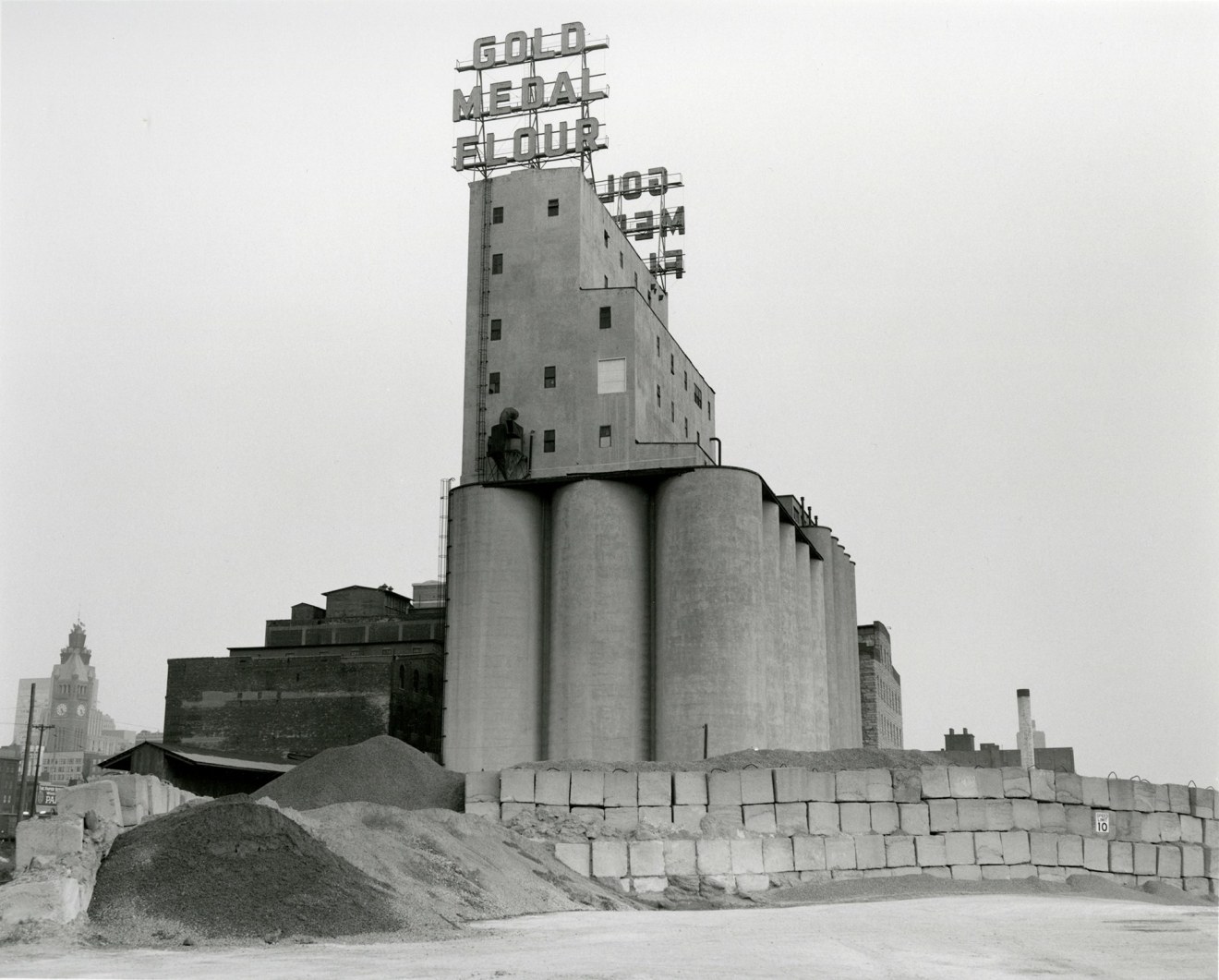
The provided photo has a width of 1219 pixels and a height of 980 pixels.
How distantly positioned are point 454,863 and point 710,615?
91.7 feet

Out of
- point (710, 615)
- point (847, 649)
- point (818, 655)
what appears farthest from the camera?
point (847, 649)

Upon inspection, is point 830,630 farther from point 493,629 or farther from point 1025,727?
point 1025,727

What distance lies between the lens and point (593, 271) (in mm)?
64000

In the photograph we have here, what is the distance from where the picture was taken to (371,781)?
1538 inches

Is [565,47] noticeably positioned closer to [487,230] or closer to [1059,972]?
[487,230]

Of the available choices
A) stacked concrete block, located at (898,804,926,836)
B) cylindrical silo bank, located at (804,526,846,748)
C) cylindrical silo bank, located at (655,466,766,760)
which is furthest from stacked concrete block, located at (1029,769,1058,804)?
cylindrical silo bank, located at (804,526,846,748)

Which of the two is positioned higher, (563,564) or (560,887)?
(563,564)

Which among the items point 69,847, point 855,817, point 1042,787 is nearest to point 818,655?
point 1042,787

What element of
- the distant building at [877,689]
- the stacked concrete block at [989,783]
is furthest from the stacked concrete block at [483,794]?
the distant building at [877,689]

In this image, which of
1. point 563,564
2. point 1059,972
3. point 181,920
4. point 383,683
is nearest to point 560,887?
point 181,920

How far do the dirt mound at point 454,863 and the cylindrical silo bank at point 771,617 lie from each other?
23735mm

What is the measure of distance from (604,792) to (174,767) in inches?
1117

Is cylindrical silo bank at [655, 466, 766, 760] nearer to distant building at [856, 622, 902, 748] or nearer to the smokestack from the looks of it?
the smokestack

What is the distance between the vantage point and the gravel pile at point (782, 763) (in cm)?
3619
